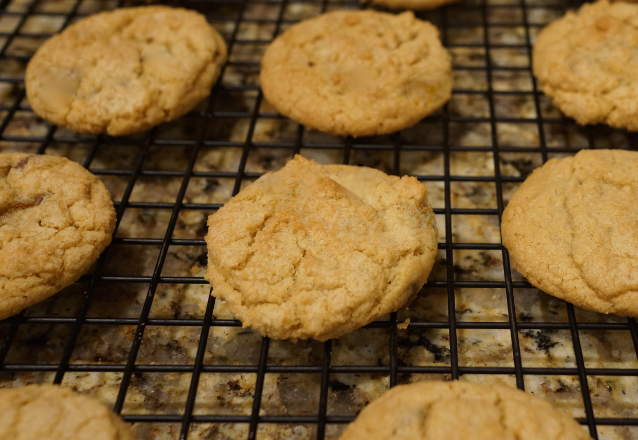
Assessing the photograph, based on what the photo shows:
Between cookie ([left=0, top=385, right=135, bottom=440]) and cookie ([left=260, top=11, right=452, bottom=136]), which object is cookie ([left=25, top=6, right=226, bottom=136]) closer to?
cookie ([left=260, top=11, right=452, bottom=136])

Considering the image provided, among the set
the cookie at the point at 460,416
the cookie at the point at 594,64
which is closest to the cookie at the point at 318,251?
the cookie at the point at 460,416

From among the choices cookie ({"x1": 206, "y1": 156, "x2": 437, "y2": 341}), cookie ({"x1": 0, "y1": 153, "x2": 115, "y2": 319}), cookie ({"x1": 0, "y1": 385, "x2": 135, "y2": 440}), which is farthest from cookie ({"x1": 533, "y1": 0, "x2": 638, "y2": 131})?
cookie ({"x1": 0, "y1": 385, "x2": 135, "y2": 440})

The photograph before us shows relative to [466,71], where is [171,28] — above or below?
above

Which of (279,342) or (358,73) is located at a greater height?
(358,73)

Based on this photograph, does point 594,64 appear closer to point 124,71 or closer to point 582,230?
point 582,230

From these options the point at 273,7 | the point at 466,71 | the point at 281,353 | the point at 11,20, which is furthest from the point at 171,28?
the point at 281,353

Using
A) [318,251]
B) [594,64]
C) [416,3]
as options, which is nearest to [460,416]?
[318,251]

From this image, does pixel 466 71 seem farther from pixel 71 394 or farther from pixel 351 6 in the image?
pixel 71 394
